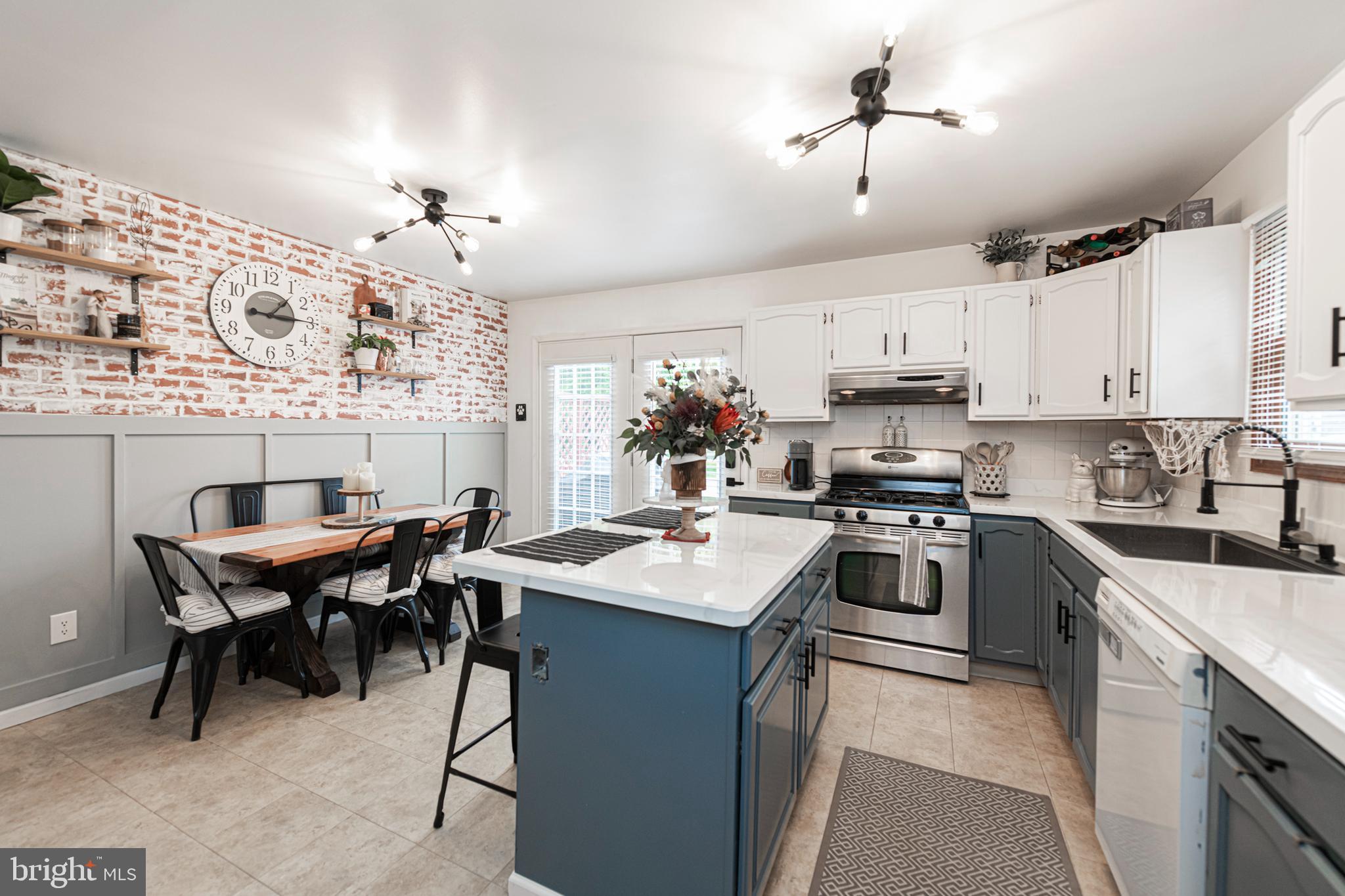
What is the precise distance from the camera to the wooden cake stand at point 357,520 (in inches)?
122

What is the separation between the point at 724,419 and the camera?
174cm

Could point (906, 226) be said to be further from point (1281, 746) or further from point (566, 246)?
point (1281, 746)

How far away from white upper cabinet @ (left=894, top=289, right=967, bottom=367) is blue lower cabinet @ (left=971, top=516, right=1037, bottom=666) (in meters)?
1.01

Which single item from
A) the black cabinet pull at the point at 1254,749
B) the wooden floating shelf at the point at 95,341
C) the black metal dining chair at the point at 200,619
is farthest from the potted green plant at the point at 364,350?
the black cabinet pull at the point at 1254,749

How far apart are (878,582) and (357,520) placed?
319cm

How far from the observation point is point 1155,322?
2445mm

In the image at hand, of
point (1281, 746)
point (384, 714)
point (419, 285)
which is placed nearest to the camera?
point (1281, 746)

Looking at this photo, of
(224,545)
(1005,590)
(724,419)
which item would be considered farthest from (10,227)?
(1005,590)

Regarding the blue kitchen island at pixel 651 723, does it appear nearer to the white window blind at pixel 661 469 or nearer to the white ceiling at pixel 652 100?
the white ceiling at pixel 652 100

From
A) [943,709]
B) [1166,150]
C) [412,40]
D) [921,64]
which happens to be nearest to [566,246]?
[412,40]

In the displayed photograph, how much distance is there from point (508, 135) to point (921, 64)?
1.65 metres

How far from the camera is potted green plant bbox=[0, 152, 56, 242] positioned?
228 centimetres

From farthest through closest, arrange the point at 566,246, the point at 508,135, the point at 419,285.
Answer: the point at 419,285 → the point at 566,246 → the point at 508,135

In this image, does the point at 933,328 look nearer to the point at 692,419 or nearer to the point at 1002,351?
the point at 1002,351
